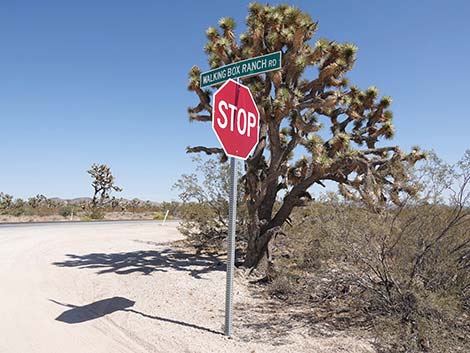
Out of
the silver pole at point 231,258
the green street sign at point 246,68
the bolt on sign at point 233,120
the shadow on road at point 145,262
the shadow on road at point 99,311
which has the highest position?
the green street sign at point 246,68

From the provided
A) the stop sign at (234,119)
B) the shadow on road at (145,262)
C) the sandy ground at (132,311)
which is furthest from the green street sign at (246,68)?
the shadow on road at (145,262)

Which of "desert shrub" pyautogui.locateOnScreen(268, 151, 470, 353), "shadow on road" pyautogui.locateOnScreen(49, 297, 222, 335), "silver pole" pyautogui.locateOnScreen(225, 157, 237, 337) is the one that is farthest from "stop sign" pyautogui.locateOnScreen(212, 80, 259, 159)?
"shadow on road" pyautogui.locateOnScreen(49, 297, 222, 335)

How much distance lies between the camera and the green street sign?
435 centimetres

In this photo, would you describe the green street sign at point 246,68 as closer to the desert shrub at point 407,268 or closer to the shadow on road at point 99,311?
the desert shrub at point 407,268

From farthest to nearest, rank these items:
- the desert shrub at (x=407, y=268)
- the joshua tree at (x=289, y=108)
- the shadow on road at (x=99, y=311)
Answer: the joshua tree at (x=289, y=108) → the shadow on road at (x=99, y=311) → the desert shrub at (x=407, y=268)

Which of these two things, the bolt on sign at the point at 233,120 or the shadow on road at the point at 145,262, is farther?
the shadow on road at the point at 145,262

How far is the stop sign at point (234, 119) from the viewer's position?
4184 millimetres

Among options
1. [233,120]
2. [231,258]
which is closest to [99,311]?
[231,258]

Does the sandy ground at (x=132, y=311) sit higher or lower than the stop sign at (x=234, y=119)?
lower

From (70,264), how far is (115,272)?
5.34 ft

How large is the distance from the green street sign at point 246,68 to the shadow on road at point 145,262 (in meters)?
4.31

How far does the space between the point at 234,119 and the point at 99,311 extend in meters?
3.32

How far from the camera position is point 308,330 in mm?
4516

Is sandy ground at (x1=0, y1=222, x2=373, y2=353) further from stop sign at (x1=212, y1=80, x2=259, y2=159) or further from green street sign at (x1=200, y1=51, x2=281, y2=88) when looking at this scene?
green street sign at (x1=200, y1=51, x2=281, y2=88)
